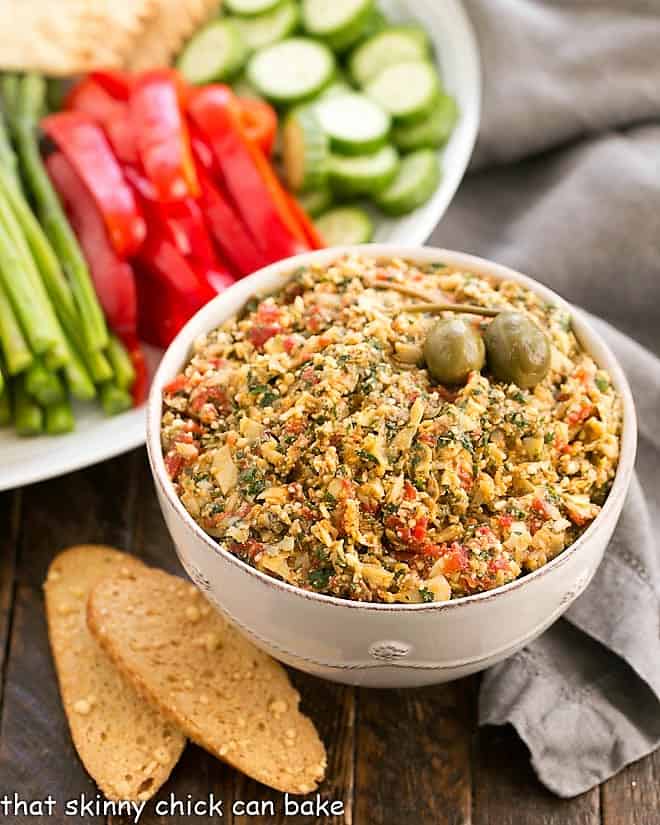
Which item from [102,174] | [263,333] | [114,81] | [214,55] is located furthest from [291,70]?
[263,333]

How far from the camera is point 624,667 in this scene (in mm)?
3471

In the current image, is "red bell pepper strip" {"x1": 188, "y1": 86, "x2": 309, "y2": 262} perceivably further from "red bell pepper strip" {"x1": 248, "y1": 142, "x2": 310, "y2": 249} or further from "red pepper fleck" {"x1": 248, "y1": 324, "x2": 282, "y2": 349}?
"red pepper fleck" {"x1": 248, "y1": 324, "x2": 282, "y2": 349}

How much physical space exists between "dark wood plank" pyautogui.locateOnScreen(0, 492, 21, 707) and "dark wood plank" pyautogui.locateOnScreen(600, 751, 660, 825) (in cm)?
176

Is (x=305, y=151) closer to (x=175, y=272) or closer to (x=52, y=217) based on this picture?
(x=175, y=272)

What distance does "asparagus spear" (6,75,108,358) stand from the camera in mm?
3910

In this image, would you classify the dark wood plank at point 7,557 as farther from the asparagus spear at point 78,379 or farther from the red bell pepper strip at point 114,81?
the red bell pepper strip at point 114,81

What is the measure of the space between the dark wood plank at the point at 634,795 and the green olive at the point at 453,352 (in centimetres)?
125

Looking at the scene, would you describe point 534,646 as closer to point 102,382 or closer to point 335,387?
point 335,387

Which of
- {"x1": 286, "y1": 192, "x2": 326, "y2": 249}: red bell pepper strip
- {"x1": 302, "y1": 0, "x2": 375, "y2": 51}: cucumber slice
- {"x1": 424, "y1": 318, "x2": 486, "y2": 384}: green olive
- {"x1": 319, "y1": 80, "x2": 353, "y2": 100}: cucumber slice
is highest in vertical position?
{"x1": 424, "y1": 318, "x2": 486, "y2": 384}: green olive

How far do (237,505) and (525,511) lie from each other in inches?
26.6

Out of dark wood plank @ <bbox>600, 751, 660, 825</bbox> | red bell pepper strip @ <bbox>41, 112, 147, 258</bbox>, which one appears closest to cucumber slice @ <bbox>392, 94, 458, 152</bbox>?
red bell pepper strip @ <bbox>41, 112, 147, 258</bbox>

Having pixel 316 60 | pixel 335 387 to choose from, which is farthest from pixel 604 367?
pixel 316 60

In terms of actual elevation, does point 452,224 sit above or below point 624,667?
above

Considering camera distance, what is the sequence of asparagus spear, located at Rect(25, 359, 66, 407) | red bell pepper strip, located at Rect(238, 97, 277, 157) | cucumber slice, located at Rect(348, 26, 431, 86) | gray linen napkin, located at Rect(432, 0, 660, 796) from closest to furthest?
gray linen napkin, located at Rect(432, 0, 660, 796), asparagus spear, located at Rect(25, 359, 66, 407), red bell pepper strip, located at Rect(238, 97, 277, 157), cucumber slice, located at Rect(348, 26, 431, 86)
